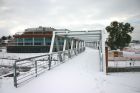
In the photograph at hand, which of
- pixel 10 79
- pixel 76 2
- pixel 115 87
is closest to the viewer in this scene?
pixel 115 87

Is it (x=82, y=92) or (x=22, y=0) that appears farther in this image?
(x=22, y=0)

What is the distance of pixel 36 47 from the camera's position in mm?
34625

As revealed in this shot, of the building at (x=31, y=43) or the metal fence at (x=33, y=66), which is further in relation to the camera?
the building at (x=31, y=43)

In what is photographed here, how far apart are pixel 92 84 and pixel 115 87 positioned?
0.83 m

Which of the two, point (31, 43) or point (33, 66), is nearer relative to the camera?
point (33, 66)

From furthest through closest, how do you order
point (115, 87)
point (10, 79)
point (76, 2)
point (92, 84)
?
point (76, 2) < point (10, 79) < point (92, 84) < point (115, 87)

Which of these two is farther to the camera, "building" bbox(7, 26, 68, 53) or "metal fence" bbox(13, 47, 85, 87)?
"building" bbox(7, 26, 68, 53)

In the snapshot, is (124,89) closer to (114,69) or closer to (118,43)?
(114,69)

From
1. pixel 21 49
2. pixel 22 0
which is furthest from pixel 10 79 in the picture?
pixel 21 49

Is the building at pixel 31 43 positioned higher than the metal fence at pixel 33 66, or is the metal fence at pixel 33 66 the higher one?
the building at pixel 31 43

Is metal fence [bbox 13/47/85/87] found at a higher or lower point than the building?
lower

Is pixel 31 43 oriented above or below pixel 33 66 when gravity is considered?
above

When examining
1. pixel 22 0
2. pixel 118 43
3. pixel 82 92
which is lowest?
pixel 82 92

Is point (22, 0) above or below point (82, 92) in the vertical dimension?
above
